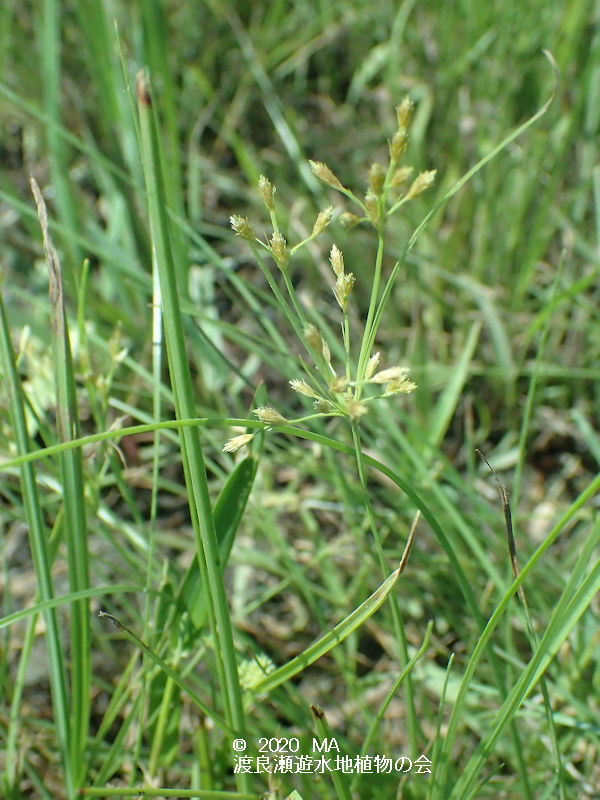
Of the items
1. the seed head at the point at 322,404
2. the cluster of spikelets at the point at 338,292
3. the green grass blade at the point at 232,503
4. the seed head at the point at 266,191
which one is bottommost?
the green grass blade at the point at 232,503

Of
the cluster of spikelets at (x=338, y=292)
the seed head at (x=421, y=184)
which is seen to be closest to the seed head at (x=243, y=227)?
the cluster of spikelets at (x=338, y=292)

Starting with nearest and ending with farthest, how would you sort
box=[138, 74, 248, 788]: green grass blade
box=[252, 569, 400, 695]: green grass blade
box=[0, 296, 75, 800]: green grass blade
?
box=[138, 74, 248, 788]: green grass blade < box=[252, 569, 400, 695]: green grass blade < box=[0, 296, 75, 800]: green grass blade

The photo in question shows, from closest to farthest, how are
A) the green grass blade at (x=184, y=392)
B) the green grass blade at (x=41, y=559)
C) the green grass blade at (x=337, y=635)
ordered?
the green grass blade at (x=184, y=392), the green grass blade at (x=337, y=635), the green grass blade at (x=41, y=559)

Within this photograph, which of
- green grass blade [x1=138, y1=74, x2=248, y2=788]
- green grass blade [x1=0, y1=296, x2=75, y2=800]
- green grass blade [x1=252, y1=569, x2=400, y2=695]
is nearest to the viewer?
green grass blade [x1=138, y1=74, x2=248, y2=788]

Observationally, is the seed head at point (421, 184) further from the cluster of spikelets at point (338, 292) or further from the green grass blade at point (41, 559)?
the green grass blade at point (41, 559)

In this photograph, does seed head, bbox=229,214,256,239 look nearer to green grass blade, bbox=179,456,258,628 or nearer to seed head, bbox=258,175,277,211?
seed head, bbox=258,175,277,211

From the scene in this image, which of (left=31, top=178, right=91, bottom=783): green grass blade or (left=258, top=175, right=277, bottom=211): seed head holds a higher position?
(left=258, top=175, right=277, bottom=211): seed head

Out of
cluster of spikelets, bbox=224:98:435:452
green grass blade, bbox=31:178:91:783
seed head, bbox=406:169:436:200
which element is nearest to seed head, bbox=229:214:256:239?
cluster of spikelets, bbox=224:98:435:452

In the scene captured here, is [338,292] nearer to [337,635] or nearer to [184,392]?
[184,392]

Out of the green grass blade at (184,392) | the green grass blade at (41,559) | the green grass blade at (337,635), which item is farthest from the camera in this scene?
the green grass blade at (41,559)
